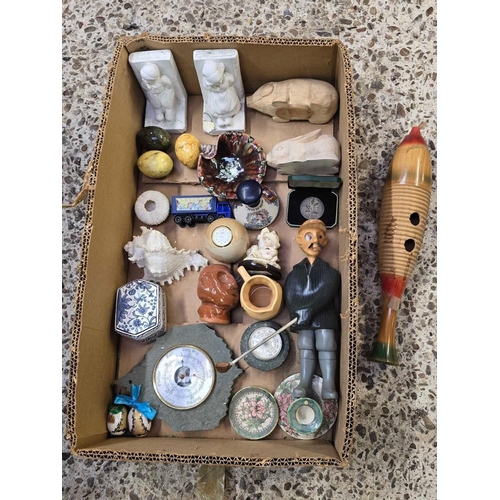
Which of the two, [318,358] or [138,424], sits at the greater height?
[318,358]

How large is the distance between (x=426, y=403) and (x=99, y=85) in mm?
1243

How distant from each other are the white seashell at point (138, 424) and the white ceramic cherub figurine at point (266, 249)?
437 mm

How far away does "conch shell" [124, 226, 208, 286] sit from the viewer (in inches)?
47.1

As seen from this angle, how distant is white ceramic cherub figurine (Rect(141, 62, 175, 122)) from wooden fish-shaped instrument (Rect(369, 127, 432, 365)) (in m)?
0.60

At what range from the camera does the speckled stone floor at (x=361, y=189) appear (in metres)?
1.17

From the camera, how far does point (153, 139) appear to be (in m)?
1.28

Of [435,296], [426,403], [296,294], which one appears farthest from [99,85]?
[426,403]

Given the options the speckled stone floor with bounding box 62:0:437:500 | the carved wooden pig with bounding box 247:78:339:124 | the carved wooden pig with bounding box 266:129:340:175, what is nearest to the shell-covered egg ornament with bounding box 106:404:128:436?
the speckled stone floor with bounding box 62:0:437:500

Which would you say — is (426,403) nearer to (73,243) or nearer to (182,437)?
(182,437)

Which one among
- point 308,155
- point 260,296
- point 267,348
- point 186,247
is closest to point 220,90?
point 308,155

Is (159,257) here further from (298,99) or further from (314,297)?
(298,99)

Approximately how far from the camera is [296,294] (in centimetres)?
111

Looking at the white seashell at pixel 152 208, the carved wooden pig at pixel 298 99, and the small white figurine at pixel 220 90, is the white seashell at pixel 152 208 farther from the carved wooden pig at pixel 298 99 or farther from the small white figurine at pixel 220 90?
the carved wooden pig at pixel 298 99

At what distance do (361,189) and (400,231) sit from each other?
20 cm
